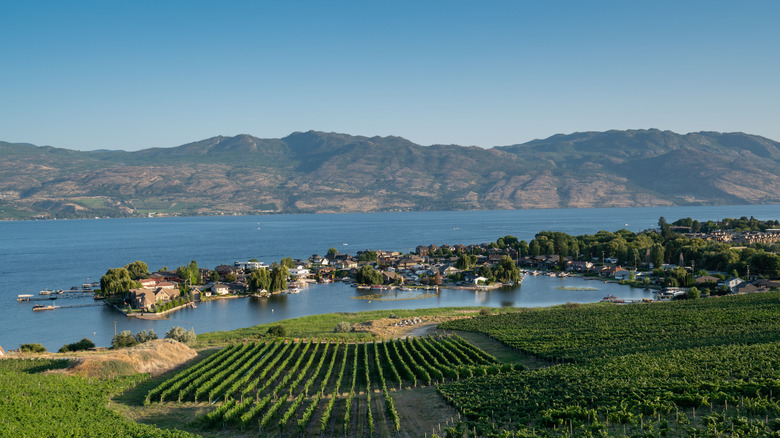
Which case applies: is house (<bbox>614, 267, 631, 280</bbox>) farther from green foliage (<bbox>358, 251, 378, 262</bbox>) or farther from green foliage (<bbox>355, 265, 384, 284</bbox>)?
green foliage (<bbox>358, 251, 378, 262</bbox>)

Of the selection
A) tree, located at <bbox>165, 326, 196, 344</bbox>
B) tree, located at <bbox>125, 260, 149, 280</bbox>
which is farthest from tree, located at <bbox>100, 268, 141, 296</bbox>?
tree, located at <bbox>165, 326, 196, 344</bbox>

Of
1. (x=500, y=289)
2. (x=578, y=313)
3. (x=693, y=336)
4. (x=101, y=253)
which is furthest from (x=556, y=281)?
(x=101, y=253)

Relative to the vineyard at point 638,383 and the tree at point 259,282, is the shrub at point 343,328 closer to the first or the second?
the vineyard at point 638,383

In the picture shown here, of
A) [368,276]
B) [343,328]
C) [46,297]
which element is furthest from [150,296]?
[368,276]

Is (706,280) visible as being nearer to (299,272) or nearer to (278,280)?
(278,280)

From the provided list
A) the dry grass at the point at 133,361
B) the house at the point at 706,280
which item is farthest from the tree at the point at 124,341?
the house at the point at 706,280

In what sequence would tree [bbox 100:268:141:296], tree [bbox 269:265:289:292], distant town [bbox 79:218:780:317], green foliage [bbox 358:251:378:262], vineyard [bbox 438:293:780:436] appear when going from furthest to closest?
green foliage [bbox 358:251:378:262], tree [bbox 269:265:289:292], tree [bbox 100:268:141:296], distant town [bbox 79:218:780:317], vineyard [bbox 438:293:780:436]

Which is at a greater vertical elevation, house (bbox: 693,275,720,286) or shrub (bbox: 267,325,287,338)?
house (bbox: 693,275,720,286)
